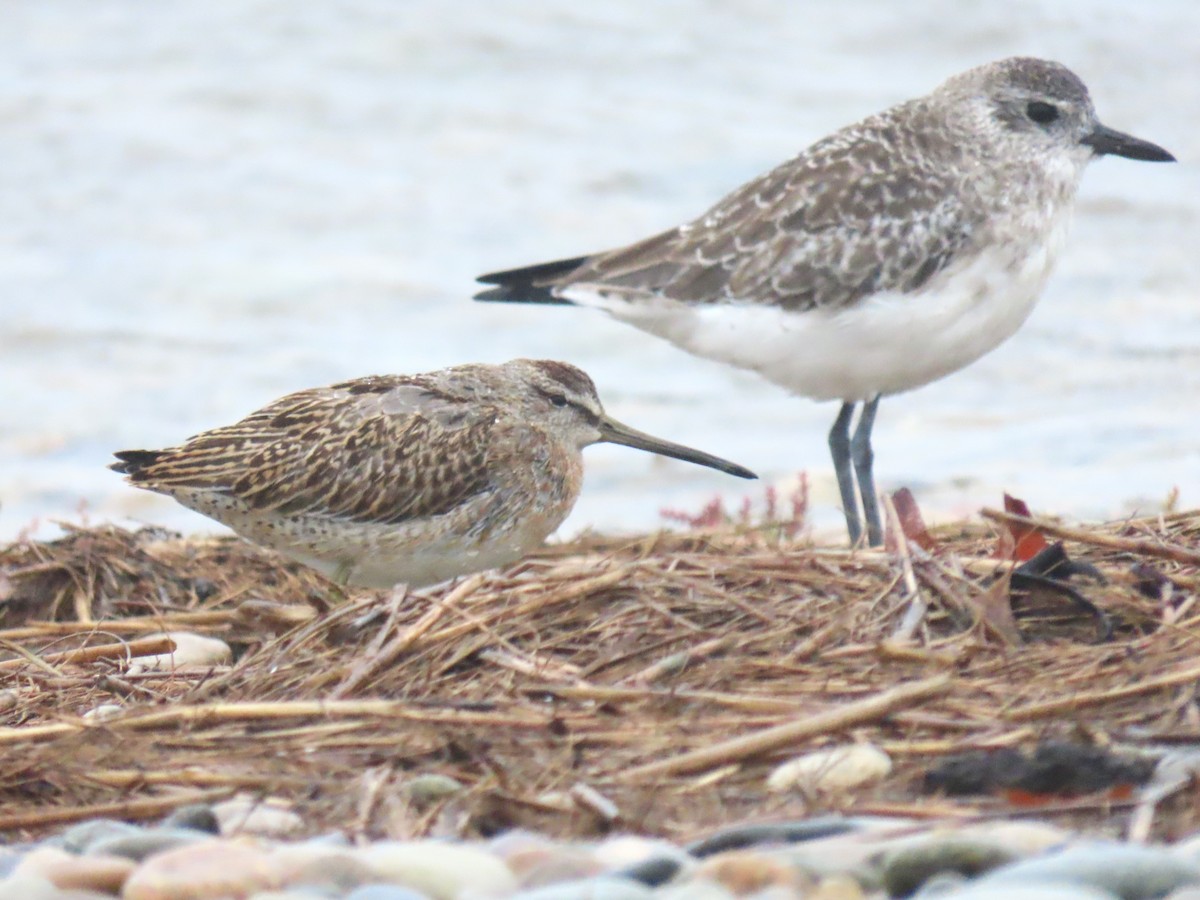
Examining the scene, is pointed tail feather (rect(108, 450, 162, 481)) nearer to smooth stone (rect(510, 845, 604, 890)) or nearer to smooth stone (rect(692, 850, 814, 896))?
smooth stone (rect(510, 845, 604, 890))

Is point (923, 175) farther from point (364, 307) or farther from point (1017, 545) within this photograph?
point (364, 307)

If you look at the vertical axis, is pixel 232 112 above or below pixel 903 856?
above

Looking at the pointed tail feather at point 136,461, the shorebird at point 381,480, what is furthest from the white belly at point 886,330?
the pointed tail feather at point 136,461

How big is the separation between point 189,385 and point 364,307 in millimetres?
1366

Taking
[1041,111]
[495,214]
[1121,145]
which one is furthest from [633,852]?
[495,214]

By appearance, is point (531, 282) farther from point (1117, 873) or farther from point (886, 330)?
point (1117, 873)

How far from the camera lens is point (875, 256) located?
6.74 m

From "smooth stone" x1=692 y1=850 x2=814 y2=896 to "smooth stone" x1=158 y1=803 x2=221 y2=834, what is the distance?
1.09 meters

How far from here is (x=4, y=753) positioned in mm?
4203

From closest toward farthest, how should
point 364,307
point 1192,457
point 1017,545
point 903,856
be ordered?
point 903,856 → point 1017,545 → point 1192,457 → point 364,307

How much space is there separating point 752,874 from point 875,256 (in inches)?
155

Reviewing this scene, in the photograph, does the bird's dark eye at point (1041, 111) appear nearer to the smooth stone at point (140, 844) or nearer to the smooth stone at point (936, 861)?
the smooth stone at point (936, 861)

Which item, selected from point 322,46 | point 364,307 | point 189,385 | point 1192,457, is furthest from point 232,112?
point 1192,457

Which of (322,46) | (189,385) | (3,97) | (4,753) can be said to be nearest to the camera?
(4,753)
